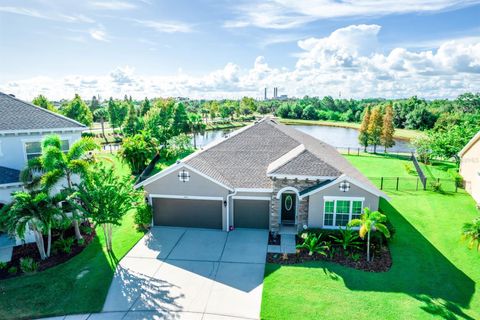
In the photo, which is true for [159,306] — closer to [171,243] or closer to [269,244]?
[171,243]

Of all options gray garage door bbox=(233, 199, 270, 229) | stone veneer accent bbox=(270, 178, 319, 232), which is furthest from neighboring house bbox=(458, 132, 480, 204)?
gray garage door bbox=(233, 199, 270, 229)

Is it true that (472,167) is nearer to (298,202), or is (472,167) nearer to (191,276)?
(298,202)

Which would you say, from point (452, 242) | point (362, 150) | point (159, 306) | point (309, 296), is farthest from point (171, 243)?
point (362, 150)

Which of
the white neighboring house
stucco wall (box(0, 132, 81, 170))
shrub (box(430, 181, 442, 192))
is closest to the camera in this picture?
the white neighboring house

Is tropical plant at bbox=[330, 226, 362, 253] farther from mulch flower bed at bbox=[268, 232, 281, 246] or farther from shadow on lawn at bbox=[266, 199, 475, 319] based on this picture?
mulch flower bed at bbox=[268, 232, 281, 246]

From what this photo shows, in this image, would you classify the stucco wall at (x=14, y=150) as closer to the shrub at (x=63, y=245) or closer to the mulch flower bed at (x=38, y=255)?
the mulch flower bed at (x=38, y=255)
